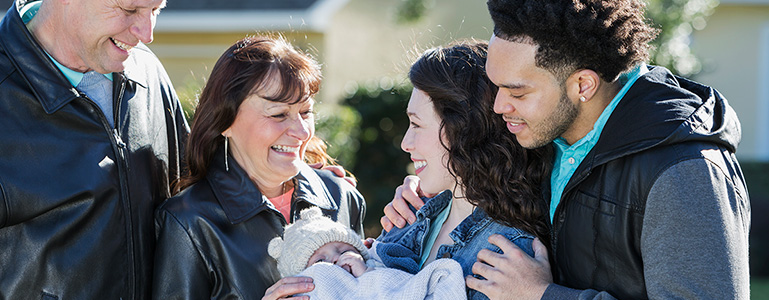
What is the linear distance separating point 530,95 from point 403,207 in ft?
3.42

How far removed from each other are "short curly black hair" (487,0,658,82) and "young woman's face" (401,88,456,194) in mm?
532

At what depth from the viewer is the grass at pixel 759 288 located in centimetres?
910

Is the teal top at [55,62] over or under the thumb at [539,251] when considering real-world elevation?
over

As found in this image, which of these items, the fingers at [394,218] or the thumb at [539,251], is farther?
the fingers at [394,218]

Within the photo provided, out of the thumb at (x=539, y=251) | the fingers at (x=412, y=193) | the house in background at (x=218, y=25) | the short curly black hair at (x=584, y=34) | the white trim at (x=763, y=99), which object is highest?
the house in background at (x=218, y=25)

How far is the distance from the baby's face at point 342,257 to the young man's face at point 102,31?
3.76 ft

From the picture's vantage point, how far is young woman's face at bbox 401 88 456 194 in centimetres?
309

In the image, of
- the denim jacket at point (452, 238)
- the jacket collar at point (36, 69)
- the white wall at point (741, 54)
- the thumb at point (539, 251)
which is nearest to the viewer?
the thumb at point (539, 251)

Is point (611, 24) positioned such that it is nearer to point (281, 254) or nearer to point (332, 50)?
point (281, 254)

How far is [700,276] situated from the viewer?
229 centimetres

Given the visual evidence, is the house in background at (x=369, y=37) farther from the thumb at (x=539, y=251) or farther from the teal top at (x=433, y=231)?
the thumb at (x=539, y=251)

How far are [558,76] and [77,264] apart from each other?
2.00 m

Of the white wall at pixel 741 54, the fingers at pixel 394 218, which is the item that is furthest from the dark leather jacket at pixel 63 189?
the white wall at pixel 741 54

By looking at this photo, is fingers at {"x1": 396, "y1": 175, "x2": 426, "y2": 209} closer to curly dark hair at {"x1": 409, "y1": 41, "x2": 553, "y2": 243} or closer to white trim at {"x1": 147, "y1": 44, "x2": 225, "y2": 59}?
curly dark hair at {"x1": 409, "y1": 41, "x2": 553, "y2": 243}
